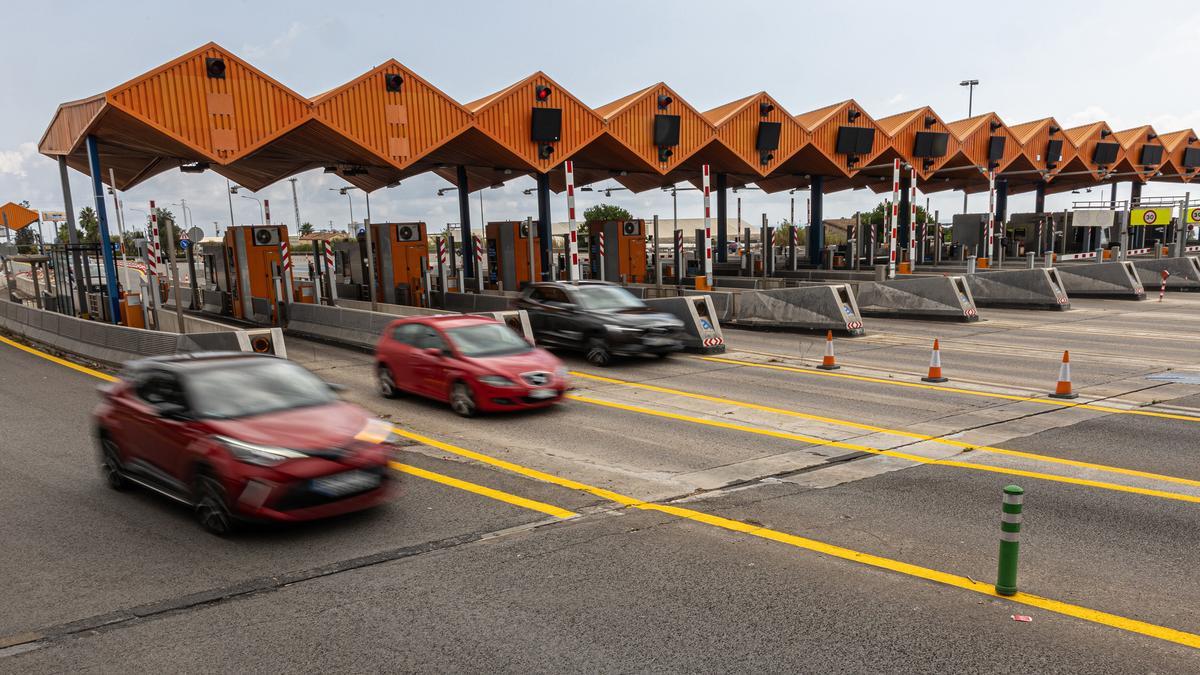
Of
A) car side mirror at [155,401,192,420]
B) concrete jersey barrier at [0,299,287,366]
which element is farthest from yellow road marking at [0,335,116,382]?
car side mirror at [155,401,192,420]

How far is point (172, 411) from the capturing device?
7.28 m

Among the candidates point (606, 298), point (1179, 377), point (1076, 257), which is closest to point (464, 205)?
point (606, 298)

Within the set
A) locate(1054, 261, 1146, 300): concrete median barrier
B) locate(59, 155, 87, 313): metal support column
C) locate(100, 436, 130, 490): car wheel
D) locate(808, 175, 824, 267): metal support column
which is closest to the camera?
locate(100, 436, 130, 490): car wheel

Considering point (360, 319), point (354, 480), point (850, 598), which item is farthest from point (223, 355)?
point (360, 319)

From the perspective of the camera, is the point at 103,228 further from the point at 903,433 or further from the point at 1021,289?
the point at 1021,289

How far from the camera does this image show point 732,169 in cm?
3700

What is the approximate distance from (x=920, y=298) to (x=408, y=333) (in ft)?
56.2

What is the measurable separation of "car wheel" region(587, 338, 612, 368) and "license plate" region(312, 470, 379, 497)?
368 inches

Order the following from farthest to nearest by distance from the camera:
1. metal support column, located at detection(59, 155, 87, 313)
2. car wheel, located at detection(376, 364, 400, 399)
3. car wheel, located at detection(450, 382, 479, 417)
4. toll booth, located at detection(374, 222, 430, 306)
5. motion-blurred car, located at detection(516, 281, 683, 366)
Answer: toll booth, located at detection(374, 222, 430, 306), metal support column, located at detection(59, 155, 87, 313), motion-blurred car, located at detection(516, 281, 683, 366), car wheel, located at detection(376, 364, 400, 399), car wheel, located at detection(450, 382, 479, 417)

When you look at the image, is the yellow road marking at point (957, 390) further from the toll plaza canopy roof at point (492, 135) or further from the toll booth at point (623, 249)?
the toll booth at point (623, 249)

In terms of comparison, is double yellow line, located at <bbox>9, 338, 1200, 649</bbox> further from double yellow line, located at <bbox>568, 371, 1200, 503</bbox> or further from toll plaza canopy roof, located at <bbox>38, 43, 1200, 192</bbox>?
toll plaza canopy roof, located at <bbox>38, 43, 1200, 192</bbox>

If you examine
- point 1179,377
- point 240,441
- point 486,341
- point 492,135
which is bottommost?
point 1179,377

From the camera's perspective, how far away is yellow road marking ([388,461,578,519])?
7523mm

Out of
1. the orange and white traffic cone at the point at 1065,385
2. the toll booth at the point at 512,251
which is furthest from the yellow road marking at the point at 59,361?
the orange and white traffic cone at the point at 1065,385
